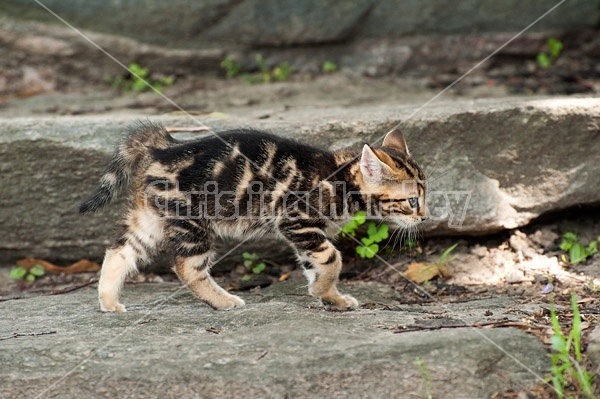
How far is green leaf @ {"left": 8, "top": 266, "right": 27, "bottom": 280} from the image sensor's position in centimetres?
584

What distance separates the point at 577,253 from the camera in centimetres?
549

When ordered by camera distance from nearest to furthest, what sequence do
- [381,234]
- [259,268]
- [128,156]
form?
[128,156], [381,234], [259,268]

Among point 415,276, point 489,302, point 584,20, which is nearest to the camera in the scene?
point 489,302

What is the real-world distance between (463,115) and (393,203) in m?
1.06

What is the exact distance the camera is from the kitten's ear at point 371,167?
Result: 15.6ft

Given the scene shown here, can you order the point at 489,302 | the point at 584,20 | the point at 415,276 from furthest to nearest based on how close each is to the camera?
the point at 584,20
the point at 415,276
the point at 489,302

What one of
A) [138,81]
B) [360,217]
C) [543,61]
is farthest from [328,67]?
[360,217]

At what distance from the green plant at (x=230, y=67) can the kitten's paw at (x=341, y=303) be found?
155 inches

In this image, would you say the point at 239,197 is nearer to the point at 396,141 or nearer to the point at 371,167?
the point at 371,167

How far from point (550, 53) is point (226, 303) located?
5.01 meters

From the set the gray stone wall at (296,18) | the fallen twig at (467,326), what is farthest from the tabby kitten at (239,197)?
the gray stone wall at (296,18)

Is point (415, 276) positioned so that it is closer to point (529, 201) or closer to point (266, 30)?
point (529, 201)

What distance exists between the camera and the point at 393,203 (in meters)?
5.07

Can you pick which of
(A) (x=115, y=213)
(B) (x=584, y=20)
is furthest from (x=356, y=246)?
(B) (x=584, y=20)
